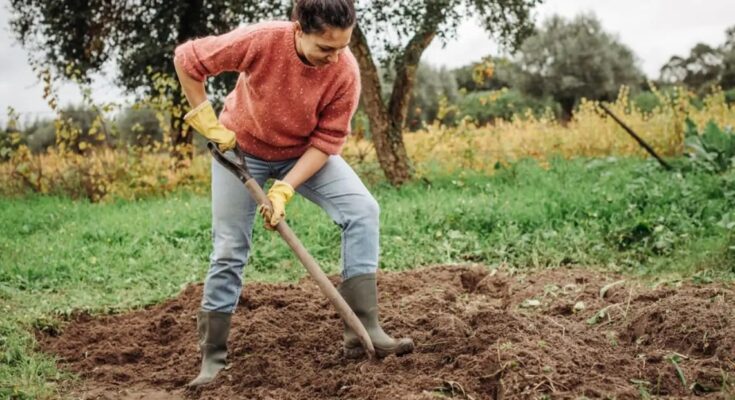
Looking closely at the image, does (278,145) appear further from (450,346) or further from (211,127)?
(450,346)

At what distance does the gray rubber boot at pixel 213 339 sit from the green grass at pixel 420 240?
1.32 m

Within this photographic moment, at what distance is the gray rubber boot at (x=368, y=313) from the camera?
10.7 feet

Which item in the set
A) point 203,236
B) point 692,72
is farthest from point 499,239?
point 692,72

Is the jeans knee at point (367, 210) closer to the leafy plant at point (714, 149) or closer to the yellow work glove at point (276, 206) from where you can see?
the yellow work glove at point (276, 206)

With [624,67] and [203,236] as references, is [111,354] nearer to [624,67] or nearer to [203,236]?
[203,236]

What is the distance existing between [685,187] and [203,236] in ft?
13.7

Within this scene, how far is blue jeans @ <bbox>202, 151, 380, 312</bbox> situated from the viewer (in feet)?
10.5

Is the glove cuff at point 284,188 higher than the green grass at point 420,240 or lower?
higher

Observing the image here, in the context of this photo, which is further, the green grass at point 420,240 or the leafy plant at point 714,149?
the leafy plant at point 714,149

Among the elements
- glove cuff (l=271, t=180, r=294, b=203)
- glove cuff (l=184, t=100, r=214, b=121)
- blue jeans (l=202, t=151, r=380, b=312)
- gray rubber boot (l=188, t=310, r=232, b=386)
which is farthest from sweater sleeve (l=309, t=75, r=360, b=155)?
gray rubber boot (l=188, t=310, r=232, b=386)

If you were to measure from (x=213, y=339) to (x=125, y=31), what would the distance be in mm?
9702

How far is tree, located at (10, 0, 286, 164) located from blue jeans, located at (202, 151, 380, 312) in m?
8.17

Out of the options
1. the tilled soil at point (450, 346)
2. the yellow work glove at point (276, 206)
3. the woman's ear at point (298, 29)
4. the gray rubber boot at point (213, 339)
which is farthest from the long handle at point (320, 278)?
the woman's ear at point (298, 29)

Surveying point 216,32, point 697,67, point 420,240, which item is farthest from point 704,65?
point 420,240
